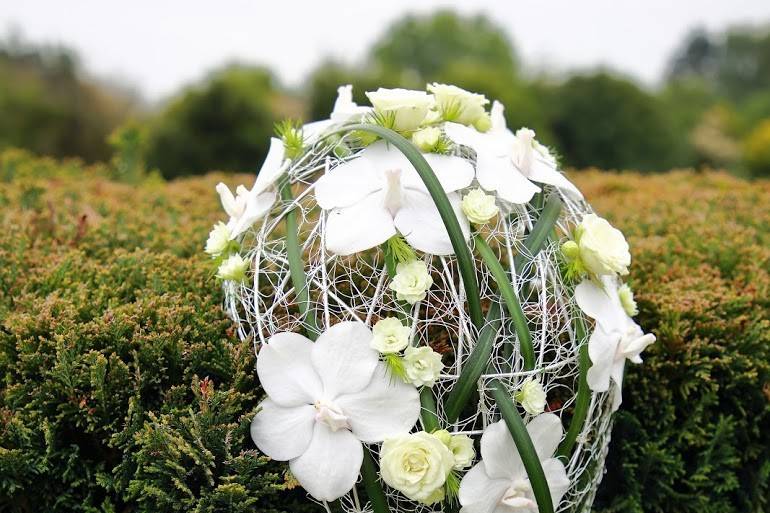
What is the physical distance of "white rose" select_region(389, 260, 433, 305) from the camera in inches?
56.4

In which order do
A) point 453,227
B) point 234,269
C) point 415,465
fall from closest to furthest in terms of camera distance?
point 415,465, point 453,227, point 234,269

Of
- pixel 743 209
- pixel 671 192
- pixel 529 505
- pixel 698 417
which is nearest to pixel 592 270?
pixel 529 505

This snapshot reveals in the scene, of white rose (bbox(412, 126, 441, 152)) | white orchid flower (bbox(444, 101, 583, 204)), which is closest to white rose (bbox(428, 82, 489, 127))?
white orchid flower (bbox(444, 101, 583, 204))

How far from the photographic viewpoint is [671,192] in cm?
374

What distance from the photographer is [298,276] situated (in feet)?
5.08

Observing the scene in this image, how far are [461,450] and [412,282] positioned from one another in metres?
0.35

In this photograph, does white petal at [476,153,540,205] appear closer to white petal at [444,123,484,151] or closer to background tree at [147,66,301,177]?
white petal at [444,123,484,151]

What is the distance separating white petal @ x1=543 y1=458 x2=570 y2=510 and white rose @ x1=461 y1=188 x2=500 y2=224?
20.9 inches

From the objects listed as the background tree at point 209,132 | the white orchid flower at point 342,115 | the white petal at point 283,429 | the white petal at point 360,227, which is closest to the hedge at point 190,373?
the white petal at point 283,429

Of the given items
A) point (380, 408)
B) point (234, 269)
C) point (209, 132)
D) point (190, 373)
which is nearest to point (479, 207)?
point (380, 408)

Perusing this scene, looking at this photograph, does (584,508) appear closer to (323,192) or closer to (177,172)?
(323,192)

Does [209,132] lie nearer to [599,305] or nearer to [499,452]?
[599,305]

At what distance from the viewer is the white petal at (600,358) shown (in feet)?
5.08

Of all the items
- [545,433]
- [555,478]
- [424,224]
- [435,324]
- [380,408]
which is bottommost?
[555,478]
